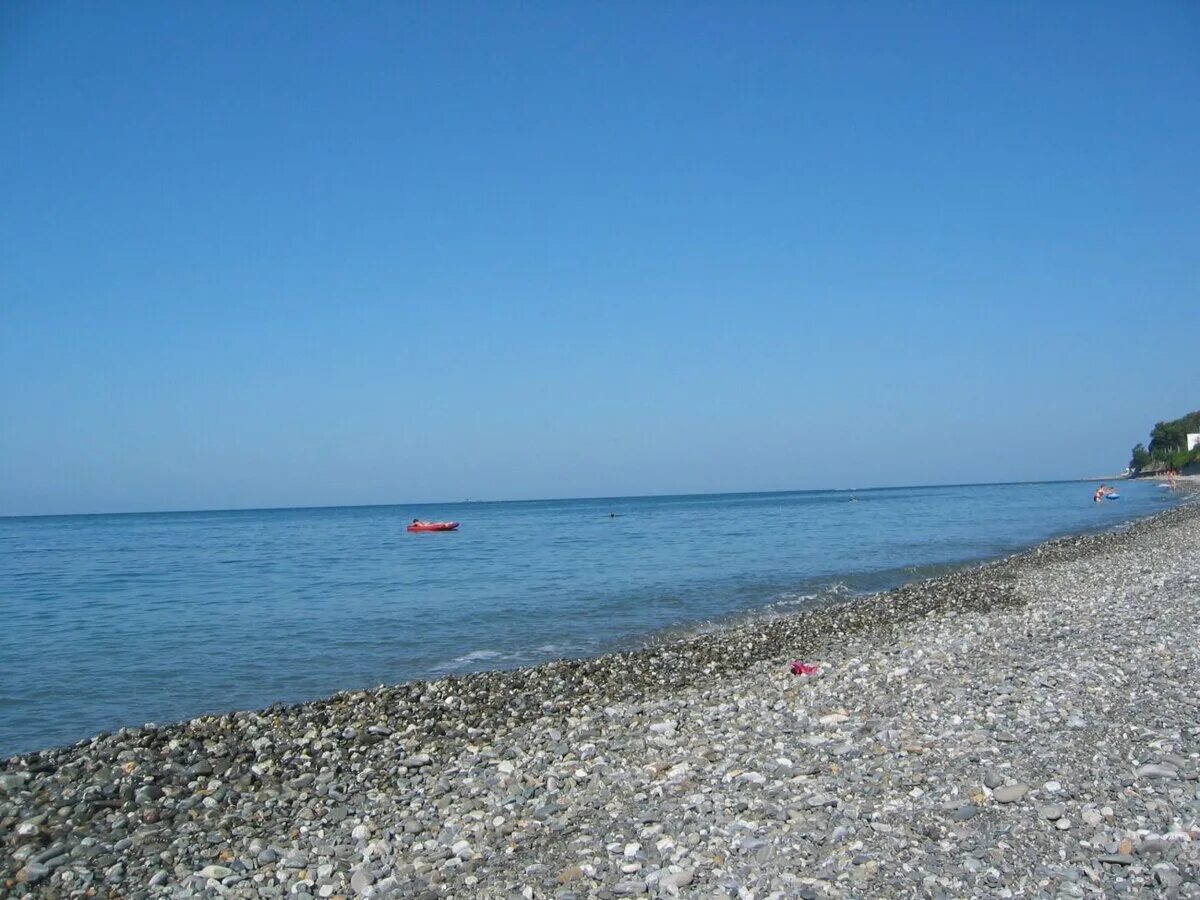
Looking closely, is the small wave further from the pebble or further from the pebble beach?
the pebble

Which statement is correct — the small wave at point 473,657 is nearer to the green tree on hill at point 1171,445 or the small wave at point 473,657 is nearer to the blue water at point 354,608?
the blue water at point 354,608

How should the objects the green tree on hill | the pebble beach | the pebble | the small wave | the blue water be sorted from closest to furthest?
the pebble beach < the pebble < the blue water < the small wave < the green tree on hill

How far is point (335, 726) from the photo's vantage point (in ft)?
38.3

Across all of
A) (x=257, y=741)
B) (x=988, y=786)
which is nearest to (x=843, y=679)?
(x=988, y=786)

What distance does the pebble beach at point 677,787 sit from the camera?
255 inches

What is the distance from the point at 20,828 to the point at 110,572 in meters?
39.5

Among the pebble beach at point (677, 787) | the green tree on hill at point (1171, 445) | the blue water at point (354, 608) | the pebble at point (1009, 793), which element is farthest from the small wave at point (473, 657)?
the green tree on hill at point (1171, 445)

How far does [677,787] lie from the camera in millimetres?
8328

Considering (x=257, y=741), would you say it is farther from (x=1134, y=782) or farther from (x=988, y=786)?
(x=1134, y=782)

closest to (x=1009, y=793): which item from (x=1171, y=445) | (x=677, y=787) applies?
(x=677, y=787)

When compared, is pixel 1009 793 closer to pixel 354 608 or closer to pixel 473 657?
pixel 473 657

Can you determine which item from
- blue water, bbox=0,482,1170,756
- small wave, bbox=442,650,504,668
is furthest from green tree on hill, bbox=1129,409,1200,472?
small wave, bbox=442,650,504,668

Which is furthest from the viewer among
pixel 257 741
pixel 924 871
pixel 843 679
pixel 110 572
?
pixel 110 572

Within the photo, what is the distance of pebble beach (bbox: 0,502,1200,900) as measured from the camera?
255 inches
